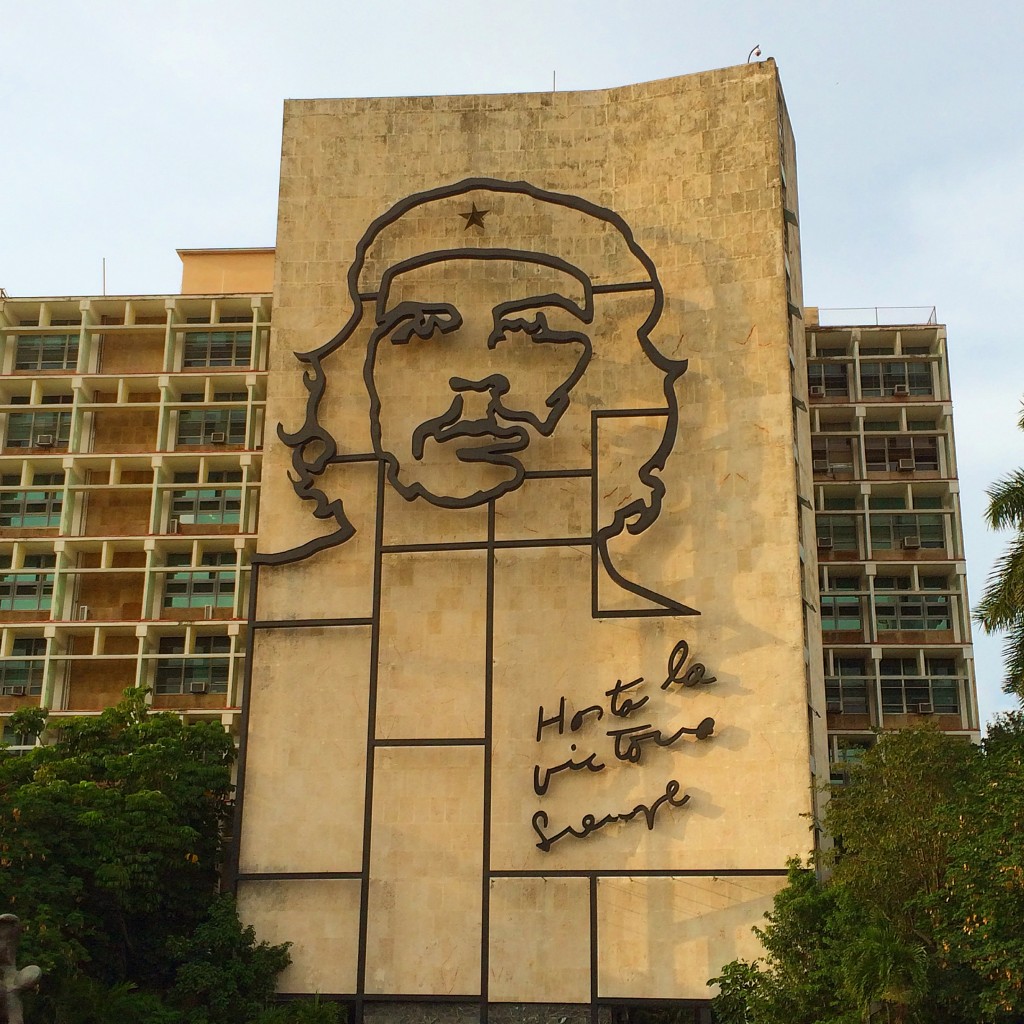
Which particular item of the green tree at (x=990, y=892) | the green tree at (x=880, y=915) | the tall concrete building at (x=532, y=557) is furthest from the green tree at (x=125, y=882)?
the green tree at (x=990, y=892)

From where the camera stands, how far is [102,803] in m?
31.0

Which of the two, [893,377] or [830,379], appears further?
[830,379]

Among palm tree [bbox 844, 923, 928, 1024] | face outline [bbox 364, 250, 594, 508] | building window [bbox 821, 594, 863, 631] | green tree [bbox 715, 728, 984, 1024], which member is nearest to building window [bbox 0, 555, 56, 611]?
face outline [bbox 364, 250, 594, 508]

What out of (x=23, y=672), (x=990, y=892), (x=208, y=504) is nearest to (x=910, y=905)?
(x=990, y=892)

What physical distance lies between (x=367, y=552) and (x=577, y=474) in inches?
185

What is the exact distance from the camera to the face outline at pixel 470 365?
33.8 m

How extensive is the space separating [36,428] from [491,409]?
26971 millimetres

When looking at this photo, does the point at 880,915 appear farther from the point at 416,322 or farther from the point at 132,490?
the point at 132,490

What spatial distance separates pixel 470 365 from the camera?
3503 centimetres

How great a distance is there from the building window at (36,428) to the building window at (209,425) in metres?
3.89

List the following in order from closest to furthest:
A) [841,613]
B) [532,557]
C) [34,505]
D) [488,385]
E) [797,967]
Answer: [797,967] → [532,557] → [488,385] → [841,613] → [34,505]

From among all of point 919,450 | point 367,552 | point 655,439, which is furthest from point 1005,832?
point 919,450

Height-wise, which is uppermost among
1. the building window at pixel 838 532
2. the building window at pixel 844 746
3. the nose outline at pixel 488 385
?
the building window at pixel 838 532

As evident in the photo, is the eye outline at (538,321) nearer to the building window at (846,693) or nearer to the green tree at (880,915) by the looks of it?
the green tree at (880,915)
